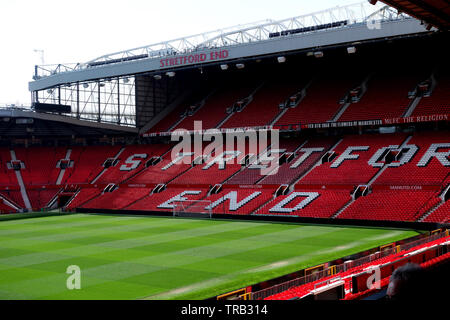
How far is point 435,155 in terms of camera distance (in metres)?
39.5

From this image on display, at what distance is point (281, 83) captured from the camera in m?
57.4

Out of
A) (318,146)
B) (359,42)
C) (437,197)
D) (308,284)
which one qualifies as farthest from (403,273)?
(318,146)

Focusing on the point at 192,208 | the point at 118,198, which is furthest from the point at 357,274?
the point at 118,198

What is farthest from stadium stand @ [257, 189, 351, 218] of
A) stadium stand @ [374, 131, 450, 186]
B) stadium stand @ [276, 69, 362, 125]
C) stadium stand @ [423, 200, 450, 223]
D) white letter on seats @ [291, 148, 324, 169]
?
stadium stand @ [276, 69, 362, 125]

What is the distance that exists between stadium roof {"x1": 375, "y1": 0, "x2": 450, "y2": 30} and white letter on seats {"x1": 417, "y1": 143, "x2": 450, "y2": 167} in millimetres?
22374

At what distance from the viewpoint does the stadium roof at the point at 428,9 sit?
15920mm

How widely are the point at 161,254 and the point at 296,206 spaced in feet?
56.4

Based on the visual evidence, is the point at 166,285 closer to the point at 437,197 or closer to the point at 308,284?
the point at 308,284

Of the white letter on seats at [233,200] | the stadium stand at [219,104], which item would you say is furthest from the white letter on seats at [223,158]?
the white letter on seats at [233,200]

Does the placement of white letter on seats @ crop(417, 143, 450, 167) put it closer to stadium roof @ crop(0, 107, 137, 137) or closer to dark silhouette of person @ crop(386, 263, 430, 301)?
stadium roof @ crop(0, 107, 137, 137)

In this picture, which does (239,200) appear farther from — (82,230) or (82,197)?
(82,197)

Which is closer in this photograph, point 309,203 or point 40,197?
point 309,203

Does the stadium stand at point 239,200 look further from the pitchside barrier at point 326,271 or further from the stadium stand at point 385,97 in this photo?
the pitchside barrier at point 326,271
